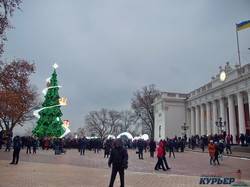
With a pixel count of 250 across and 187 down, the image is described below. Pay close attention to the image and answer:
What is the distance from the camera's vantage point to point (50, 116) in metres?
36.3

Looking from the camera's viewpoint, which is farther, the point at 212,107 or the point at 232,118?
Result: the point at 212,107

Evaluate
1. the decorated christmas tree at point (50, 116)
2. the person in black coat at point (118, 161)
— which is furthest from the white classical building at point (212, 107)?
the person in black coat at point (118, 161)

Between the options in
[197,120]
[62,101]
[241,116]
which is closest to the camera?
[241,116]

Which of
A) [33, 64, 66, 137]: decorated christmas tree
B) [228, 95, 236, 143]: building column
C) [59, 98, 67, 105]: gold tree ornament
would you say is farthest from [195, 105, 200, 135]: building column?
[33, 64, 66, 137]: decorated christmas tree

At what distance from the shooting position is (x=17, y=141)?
15297 millimetres

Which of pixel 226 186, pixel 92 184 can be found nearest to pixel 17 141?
pixel 92 184

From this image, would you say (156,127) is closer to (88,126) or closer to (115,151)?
(88,126)

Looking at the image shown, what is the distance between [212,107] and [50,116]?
30395 mm

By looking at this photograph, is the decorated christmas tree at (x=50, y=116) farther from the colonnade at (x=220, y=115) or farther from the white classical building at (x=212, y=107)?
the colonnade at (x=220, y=115)

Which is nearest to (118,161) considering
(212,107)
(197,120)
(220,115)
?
(220,115)

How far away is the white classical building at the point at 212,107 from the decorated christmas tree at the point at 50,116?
23.2m

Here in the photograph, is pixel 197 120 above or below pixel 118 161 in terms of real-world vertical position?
above

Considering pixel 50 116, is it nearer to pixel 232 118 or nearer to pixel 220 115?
pixel 232 118

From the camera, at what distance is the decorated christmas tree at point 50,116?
35.7 metres
